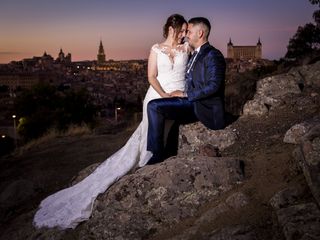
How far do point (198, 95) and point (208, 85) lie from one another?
18 cm

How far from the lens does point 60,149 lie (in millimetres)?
11695

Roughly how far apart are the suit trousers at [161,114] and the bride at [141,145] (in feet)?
0.77

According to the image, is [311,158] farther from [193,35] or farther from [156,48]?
[156,48]

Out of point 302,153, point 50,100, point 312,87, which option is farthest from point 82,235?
point 50,100

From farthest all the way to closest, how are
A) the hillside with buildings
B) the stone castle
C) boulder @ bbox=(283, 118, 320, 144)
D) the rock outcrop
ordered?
the stone castle < the rock outcrop < boulder @ bbox=(283, 118, 320, 144) < the hillside with buildings

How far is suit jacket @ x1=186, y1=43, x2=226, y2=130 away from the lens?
19.1 ft

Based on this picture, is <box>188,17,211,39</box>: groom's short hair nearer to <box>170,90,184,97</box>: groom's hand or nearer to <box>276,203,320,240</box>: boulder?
<box>170,90,184,97</box>: groom's hand

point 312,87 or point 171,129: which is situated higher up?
point 312,87

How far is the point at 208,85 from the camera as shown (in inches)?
229

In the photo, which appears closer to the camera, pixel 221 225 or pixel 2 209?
pixel 221 225

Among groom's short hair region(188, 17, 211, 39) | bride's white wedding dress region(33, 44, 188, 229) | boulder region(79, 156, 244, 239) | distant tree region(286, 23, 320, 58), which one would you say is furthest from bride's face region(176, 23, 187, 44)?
distant tree region(286, 23, 320, 58)

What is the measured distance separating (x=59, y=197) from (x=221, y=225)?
3079 millimetres

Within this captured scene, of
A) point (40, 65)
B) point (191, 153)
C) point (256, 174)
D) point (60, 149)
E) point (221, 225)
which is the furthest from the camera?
point (40, 65)

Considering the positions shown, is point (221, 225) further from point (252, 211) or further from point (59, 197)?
point (59, 197)
